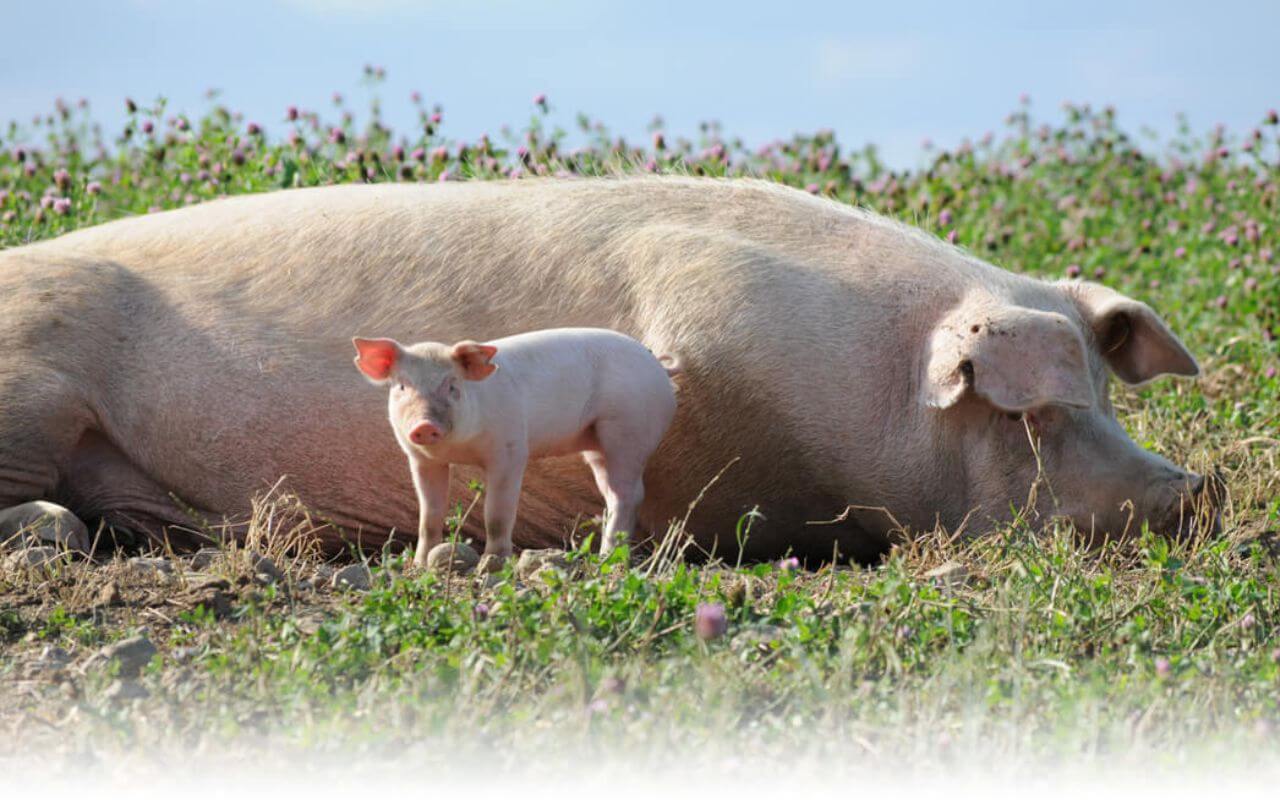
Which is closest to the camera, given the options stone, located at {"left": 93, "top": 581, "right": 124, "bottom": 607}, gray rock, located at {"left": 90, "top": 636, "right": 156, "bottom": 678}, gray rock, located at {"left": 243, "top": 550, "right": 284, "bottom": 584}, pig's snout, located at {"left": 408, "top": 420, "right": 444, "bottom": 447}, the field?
the field

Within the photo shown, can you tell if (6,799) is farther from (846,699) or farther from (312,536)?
(312,536)

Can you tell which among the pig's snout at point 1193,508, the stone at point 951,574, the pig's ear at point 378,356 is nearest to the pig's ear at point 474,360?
the pig's ear at point 378,356

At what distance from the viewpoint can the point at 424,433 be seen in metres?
4.52

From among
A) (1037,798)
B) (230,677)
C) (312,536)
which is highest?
(1037,798)

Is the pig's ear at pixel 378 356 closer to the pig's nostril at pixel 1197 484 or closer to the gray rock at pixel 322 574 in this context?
the gray rock at pixel 322 574

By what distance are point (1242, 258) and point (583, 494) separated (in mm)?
5397

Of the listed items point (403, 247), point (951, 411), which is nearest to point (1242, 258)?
point (951, 411)

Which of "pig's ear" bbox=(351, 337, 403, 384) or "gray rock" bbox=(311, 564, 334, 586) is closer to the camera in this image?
"pig's ear" bbox=(351, 337, 403, 384)

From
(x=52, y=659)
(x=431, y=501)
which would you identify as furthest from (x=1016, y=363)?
(x=52, y=659)

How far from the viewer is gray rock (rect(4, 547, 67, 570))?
16.1 ft

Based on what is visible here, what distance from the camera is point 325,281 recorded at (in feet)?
19.5

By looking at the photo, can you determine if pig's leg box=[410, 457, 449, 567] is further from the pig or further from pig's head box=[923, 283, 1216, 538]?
pig's head box=[923, 283, 1216, 538]

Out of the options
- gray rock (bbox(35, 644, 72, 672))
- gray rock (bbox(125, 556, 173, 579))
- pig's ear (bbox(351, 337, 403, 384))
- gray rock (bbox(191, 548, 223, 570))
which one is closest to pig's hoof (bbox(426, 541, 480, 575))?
pig's ear (bbox(351, 337, 403, 384))

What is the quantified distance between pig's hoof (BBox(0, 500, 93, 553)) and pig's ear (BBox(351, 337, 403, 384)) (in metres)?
1.38
